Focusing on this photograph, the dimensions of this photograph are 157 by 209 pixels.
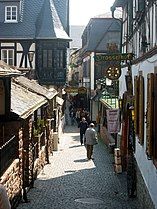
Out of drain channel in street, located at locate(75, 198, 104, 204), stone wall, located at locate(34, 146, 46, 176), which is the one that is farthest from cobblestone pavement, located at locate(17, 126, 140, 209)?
stone wall, located at locate(34, 146, 46, 176)

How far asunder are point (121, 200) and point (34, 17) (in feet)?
83.4

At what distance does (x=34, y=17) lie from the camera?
37594mm

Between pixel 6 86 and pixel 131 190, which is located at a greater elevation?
pixel 6 86

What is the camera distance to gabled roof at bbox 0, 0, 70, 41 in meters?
36.1

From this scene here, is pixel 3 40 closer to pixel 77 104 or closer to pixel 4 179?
pixel 77 104

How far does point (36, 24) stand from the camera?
37188 millimetres

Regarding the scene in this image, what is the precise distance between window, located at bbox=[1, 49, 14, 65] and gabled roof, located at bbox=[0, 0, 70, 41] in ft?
3.95

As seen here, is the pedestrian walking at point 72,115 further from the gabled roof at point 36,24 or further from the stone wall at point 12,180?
the stone wall at point 12,180

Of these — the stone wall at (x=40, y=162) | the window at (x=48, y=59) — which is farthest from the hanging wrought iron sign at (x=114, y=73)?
the window at (x=48, y=59)

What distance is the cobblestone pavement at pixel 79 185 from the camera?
1377 cm

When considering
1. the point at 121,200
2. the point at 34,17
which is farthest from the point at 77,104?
the point at 121,200

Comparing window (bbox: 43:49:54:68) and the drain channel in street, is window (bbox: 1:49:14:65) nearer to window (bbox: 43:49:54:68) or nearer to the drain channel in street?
window (bbox: 43:49:54:68)

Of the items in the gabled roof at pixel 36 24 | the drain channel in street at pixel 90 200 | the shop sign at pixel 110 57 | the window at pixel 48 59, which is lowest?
the drain channel in street at pixel 90 200

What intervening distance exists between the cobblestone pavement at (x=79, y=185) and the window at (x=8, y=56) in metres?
11.9
